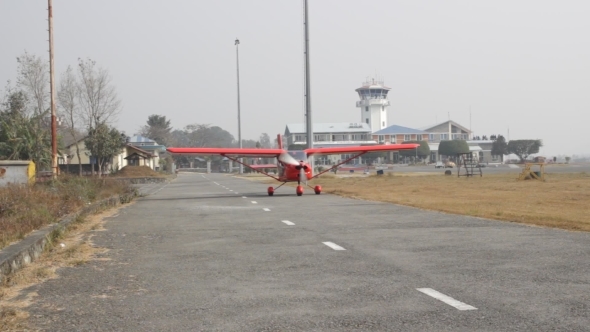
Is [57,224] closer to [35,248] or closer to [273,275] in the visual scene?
[35,248]

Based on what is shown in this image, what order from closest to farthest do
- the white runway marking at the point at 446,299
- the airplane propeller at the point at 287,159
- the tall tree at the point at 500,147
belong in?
the white runway marking at the point at 446,299 < the airplane propeller at the point at 287,159 < the tall tree at the point at 500,147

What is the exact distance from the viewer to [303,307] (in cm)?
742

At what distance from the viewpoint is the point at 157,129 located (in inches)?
6639

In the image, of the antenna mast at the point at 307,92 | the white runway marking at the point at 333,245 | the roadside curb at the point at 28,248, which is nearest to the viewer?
the roadside curb at the point at 28,248

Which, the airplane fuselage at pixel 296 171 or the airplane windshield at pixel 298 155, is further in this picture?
the airplane windshield at pixel 298 155

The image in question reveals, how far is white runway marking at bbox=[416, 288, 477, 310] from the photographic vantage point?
23.4ft

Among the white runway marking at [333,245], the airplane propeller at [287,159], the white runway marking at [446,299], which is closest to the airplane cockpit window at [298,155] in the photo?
the airplane propeller at [287,159]

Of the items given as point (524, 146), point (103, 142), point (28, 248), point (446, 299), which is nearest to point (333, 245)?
point (28, 248)

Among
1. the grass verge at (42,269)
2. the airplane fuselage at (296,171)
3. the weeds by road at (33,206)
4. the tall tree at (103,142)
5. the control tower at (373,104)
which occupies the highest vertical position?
the control tower at (373,104)

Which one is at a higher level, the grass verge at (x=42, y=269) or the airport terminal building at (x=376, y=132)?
the airport terminal building at (x=376, y=132)

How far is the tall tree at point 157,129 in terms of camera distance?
543 feet

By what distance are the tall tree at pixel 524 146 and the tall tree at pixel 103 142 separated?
286 feet

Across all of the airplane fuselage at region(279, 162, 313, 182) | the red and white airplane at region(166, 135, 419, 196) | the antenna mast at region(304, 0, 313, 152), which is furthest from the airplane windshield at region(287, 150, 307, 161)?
the antenna mast at region(304, 0, 313, 152)

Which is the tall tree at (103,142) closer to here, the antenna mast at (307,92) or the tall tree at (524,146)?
the antenna mast at (307,92)
